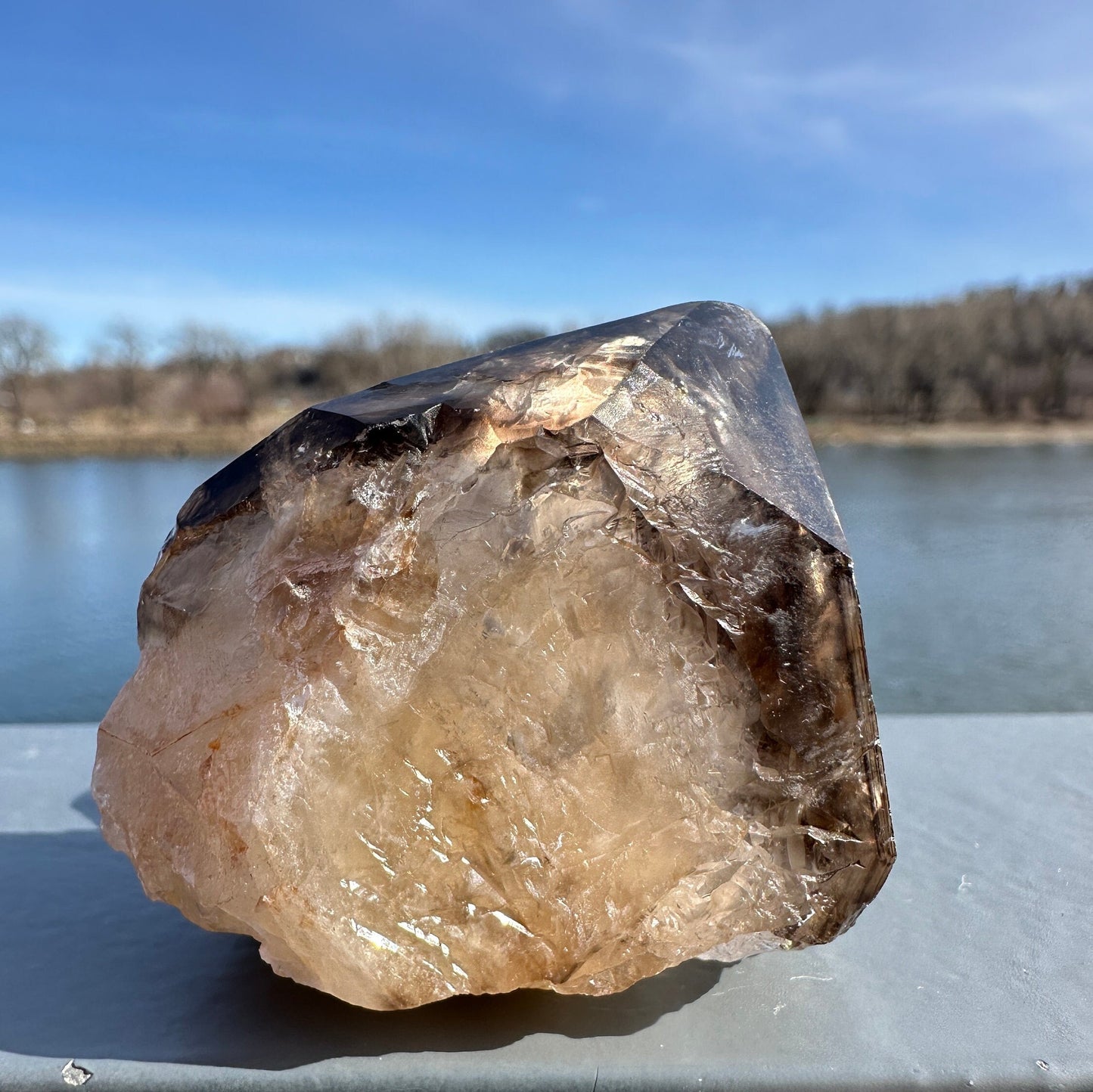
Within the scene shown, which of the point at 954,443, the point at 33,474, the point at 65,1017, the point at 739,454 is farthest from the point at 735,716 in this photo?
the point at 954,443

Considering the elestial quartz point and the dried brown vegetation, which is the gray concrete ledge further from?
the dried brown vegetation

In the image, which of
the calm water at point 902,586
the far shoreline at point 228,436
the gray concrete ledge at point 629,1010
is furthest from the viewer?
the far shoreline at point 228,436

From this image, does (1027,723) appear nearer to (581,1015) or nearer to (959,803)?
(959,803)

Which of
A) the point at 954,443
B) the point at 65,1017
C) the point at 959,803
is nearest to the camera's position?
the point at 65,1017

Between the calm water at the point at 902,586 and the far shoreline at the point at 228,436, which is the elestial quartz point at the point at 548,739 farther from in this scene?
the far shoreline at the point at 228,436

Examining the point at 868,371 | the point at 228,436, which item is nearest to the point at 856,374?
the point at 868,371

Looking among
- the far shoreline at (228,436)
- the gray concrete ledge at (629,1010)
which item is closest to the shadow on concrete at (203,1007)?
the gray concrete ledge at (629,1010)

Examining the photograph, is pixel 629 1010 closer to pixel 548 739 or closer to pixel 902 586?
pixel 548 739
